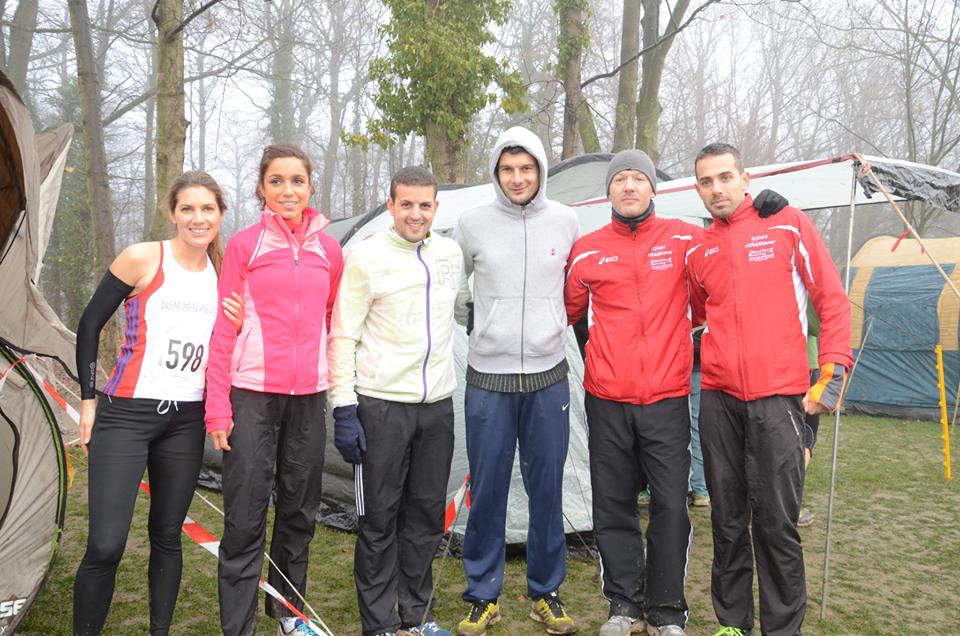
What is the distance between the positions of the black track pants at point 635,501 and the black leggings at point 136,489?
1611 millimetres

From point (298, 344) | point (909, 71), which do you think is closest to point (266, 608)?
point (298, 344)

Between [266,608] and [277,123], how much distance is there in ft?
72.7

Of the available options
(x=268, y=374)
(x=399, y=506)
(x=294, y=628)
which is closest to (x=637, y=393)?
(x=399, y=506)

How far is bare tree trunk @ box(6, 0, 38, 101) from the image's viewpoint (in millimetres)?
13578

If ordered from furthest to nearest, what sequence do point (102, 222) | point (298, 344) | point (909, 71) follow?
point (909, 71), point (102, 222), point (298, 344)

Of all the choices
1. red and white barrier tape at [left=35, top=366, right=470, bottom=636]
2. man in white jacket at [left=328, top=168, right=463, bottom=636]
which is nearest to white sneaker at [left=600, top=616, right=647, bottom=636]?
man in white jacket at [left=328, top=168, right=463, bottom=636]

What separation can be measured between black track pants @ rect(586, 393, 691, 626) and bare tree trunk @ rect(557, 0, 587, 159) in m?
6.83

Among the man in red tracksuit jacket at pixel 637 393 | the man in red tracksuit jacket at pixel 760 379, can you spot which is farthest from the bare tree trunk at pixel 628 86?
the man in red tracksuit jacket at pixel 760 379

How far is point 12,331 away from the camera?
299 centimetres

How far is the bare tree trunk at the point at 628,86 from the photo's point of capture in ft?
34.7

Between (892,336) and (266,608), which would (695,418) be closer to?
(266,608)

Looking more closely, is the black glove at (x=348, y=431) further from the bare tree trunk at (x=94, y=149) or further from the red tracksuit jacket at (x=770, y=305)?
the bare tree trunk at (x=94, y=149)

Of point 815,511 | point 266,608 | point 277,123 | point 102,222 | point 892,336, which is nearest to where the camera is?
point 266,608

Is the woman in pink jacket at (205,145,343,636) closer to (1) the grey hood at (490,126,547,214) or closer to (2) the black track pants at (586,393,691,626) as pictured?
(1) the grey hood at (490,126,547,214)
